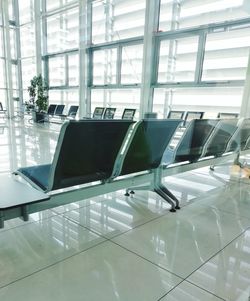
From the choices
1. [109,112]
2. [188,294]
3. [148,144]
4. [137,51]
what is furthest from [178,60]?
[188,294]

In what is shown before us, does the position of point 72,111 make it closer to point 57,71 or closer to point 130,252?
point 57,71

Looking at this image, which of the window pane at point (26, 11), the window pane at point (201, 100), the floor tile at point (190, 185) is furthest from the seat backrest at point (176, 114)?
the window pane at point (26, 11)

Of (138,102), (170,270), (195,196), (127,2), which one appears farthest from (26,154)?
(127,2)

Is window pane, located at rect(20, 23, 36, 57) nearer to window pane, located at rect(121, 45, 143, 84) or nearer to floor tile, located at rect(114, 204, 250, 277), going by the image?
window pane, located at rect(121, 45, 143, 84)

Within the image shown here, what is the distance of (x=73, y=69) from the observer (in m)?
9.50

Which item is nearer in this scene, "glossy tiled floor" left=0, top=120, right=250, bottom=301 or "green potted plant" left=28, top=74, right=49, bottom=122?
"glossy tiled floor" left=0, top=120, right=250, bottom=301

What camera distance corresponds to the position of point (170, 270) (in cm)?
141

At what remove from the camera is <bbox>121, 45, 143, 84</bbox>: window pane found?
7.34 m

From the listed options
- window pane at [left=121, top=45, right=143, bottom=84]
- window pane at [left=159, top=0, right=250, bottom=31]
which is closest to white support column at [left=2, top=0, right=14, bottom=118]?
window pane at [left=121, top=45, right=143, bottom=84]

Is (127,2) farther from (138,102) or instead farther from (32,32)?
(32,32)

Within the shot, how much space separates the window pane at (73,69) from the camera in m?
9.27

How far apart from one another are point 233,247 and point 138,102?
6113mm

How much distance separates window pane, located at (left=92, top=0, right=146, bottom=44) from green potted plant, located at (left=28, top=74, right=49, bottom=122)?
2911 millimetres

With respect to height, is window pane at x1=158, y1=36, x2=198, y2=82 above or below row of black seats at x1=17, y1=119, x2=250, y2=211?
above
